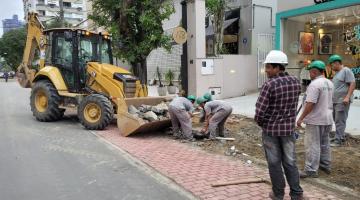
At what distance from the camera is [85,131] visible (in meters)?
10.5

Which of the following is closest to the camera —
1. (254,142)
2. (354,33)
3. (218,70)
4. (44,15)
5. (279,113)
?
(279,113)

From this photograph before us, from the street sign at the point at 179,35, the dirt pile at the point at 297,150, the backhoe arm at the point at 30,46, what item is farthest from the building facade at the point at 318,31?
the backhoe arm at the point at 30,46

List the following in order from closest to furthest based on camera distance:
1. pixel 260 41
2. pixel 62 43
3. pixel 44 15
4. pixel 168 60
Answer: pixel 62 43
pixel 260 41
pixel 168 60
pixel 44 15

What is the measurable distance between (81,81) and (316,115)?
7658 millimetres

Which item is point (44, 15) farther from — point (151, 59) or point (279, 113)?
point (279, 113)

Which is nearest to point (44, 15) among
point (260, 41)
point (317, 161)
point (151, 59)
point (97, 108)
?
point (151, 59)

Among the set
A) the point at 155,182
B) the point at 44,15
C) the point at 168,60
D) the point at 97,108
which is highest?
the point at 44,15

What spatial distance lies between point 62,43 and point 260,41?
10306 millimetres

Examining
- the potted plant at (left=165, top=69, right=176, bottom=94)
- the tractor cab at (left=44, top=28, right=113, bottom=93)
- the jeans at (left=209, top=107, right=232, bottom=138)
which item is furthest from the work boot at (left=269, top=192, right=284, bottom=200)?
the potted plant at (left=165, top=69, right=176, bottom=94)

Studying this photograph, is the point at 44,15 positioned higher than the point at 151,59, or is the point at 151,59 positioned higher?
the point at 44,15

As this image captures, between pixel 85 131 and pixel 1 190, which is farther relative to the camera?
pixel 85 131

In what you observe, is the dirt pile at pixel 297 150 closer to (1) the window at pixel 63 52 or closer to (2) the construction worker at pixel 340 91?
(2) the construction worker at pixel 340 91

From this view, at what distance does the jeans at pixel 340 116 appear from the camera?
7.94m

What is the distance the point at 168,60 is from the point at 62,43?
11.4 metres
